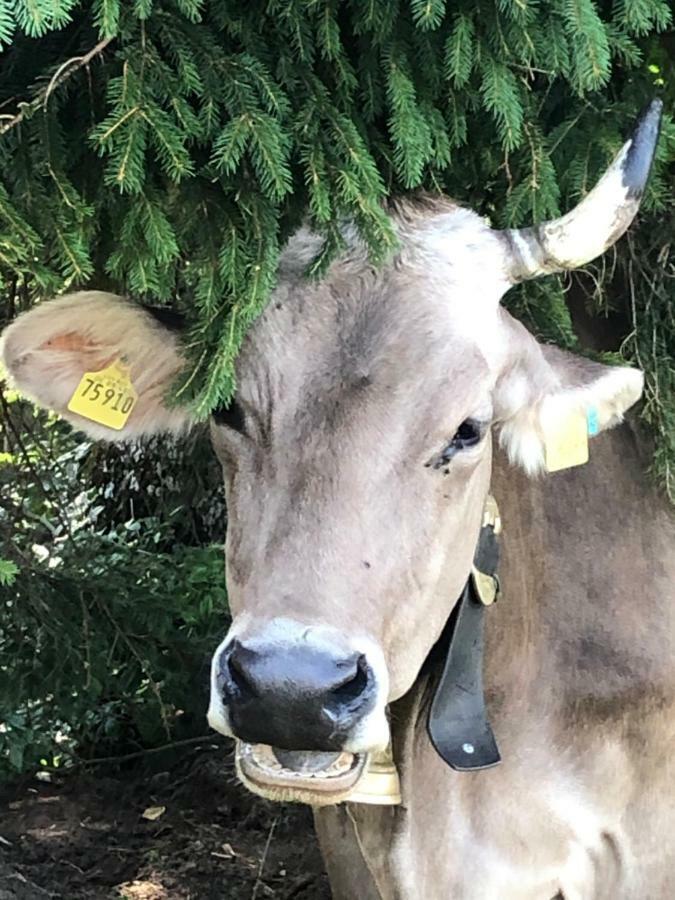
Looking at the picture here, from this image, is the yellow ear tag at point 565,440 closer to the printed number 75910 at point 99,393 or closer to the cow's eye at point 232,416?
the cow's eye at point 232,416

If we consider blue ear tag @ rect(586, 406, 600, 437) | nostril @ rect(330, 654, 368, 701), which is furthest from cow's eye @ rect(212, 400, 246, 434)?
blue ear tag @ rect(586, 406, 600, 437)

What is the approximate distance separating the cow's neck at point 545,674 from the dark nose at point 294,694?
0.88 metres

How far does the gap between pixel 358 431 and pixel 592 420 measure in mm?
791

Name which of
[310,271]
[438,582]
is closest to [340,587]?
[438,582]

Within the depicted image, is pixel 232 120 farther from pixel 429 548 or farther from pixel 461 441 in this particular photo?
pixel 429 548

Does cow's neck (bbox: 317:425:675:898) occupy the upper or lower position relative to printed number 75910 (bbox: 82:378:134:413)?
lower

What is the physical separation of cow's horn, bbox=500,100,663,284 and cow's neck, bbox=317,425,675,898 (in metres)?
0.74

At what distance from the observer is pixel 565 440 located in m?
3.05

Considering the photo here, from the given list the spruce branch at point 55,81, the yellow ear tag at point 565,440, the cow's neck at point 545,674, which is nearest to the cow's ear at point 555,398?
the yellow ear tag at point 565,440

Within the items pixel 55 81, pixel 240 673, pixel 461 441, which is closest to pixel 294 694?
pixel 240 673

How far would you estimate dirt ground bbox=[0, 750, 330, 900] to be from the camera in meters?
4.77

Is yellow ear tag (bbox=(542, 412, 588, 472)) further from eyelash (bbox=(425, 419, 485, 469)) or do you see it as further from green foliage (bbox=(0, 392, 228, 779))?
green foliage (bbox=(0, 392, 228, 779))

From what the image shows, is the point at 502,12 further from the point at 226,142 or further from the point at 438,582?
A: the point at 438,582

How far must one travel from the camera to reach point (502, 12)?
8.41 feet
